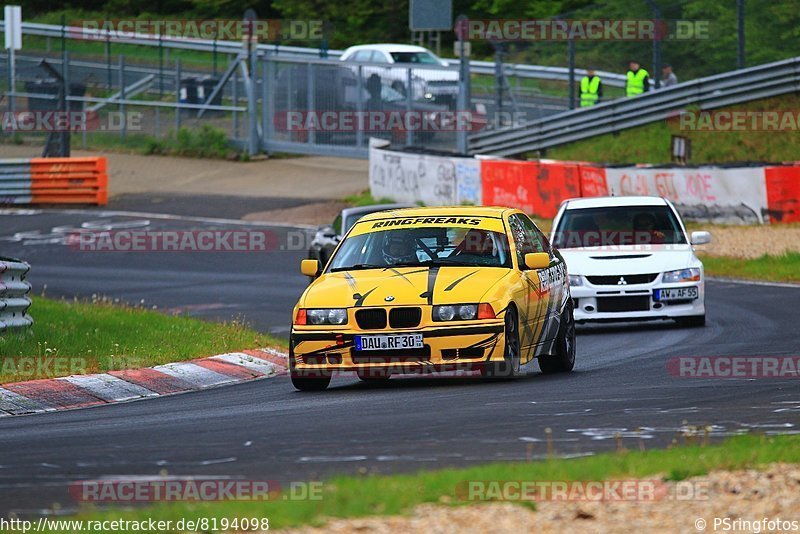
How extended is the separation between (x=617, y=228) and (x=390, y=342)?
6.53 meters

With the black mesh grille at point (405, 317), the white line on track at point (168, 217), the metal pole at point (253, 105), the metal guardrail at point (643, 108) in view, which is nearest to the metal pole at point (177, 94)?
the metal pole at point (253, 105)

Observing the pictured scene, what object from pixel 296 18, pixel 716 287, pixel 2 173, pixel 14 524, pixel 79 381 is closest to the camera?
pixel 14 524

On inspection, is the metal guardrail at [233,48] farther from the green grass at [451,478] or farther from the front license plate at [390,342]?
the green grass at [451,478]

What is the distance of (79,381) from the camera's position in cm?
1222

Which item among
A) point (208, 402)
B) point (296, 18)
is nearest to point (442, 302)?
point (208, 402)

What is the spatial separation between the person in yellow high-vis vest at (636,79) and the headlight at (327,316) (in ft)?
71.9

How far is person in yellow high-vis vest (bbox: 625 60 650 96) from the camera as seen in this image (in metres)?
32.3

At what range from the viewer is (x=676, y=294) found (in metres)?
16.2

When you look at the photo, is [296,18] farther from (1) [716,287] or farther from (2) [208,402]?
(2) [208,402]

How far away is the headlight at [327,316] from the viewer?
1141cm

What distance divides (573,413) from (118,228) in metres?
22.4

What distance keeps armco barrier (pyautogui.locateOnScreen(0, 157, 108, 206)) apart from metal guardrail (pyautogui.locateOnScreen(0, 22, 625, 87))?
275 inches

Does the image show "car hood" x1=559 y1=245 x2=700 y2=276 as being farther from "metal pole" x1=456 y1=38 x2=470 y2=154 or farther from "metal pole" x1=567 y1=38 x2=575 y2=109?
"metal pole" x1=456 y1=38 x2=470 y2=154

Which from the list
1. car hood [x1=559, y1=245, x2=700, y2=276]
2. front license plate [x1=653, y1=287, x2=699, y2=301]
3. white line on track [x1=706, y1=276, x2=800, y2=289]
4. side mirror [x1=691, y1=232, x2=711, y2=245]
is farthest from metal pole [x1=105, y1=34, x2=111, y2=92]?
front license plate [x1=653, y1=287, x2=699, y2=301]
